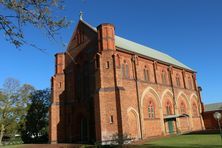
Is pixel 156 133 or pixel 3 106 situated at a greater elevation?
pixel 3 106

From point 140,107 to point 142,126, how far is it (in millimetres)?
2414

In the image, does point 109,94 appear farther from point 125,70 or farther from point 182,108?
point 182,108

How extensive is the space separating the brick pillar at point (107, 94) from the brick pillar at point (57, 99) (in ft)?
30.2

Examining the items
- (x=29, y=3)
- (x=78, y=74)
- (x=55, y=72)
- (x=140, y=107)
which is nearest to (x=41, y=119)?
(x=55, y=72)

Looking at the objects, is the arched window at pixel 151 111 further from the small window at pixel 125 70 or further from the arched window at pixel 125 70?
the arched window at pixel 125 70

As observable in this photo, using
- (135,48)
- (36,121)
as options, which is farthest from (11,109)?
(135,48)

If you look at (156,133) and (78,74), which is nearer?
(156,133)

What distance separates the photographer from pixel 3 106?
41.8 meters

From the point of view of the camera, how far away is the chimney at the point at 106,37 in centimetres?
2677

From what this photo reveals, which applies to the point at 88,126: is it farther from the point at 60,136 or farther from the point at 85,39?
the point at 85,39

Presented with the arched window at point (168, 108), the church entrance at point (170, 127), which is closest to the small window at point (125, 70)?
the arched window at point (168, 108)

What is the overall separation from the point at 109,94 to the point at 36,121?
25.2 m

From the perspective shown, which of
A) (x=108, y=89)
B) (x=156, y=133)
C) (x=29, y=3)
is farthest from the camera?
(x=156, y=133)

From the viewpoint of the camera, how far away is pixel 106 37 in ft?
88.8
